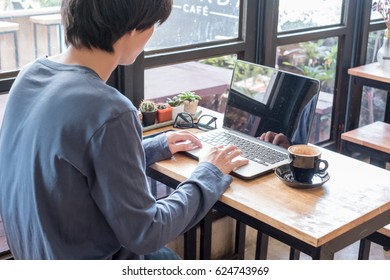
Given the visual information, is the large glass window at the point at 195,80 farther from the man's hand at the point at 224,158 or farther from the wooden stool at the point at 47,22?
the man's hand at the point at 224,158

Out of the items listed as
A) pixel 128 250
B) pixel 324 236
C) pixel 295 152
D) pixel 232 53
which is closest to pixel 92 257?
pixel 128 250

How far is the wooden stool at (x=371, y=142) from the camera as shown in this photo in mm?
2805

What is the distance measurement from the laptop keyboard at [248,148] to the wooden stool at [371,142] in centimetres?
115

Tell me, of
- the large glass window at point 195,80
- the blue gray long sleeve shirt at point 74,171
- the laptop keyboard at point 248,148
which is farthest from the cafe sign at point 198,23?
the blue gray long sleeve shirt at point 74,171

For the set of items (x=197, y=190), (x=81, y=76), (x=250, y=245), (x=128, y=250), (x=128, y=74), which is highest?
(x=81, y=76)

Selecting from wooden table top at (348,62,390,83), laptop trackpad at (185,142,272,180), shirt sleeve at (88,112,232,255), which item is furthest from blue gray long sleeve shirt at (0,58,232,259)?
wooden table top at (348,62,390,83)

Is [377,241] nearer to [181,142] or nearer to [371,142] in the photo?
[181,142]

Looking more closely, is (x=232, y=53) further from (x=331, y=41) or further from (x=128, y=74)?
(x=331, y=41)

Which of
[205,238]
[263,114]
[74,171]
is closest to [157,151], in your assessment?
[263,114]

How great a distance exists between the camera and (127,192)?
122 cm

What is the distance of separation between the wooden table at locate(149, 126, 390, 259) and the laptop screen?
7.4 inches

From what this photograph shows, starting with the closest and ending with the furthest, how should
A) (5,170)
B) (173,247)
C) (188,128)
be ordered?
(5,170) → (188,128) → (173,247)

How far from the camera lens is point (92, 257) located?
4.25 ft

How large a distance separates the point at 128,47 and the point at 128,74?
2.75 feet
